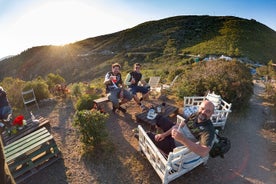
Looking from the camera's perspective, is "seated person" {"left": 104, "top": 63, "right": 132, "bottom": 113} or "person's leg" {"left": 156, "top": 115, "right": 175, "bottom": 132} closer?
"person's leg" {"left": 156, "top": 115, "right": 175, "bottom": 132}

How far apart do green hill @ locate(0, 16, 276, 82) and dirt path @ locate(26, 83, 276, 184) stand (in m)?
22.6

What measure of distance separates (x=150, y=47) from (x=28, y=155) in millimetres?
37209

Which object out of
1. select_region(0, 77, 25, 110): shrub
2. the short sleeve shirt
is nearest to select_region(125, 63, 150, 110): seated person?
the short sleeve shirt

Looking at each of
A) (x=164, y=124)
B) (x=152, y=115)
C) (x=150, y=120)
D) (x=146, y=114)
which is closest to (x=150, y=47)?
(x=146, y=114)

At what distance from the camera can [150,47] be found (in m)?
39.2

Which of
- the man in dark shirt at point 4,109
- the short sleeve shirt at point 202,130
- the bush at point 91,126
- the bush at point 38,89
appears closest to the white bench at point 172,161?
the short sleeve shirt at point 202,130

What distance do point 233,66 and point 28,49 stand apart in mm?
55713

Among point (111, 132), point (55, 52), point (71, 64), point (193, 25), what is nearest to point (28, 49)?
point (55, 52)

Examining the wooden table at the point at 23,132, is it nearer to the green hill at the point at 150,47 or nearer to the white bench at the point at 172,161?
the white bench at the point at 172,161

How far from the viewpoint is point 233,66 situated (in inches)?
312

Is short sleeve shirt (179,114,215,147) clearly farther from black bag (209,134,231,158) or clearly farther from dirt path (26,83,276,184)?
dirt path (26,83,276,184)

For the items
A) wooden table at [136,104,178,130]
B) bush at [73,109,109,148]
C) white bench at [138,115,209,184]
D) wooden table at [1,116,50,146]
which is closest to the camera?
white bench at [138,115,209,184]

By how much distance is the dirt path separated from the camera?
3.78 metres

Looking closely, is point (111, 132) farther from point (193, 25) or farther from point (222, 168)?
point (193, 25)
